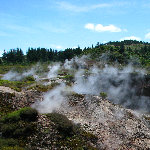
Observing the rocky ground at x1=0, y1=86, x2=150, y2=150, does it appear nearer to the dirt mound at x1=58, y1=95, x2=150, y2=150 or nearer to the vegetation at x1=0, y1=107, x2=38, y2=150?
the dirt mound at x1=58, y1=95, x2=150, y2=150

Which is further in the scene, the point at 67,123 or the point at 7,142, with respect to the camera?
the point at 67,123

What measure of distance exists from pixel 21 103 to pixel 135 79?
83.5 feet

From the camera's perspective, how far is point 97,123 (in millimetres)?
16734

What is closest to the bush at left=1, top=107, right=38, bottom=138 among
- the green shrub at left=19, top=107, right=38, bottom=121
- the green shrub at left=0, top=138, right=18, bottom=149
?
the green shrub at left=19, top=107, right=38, bottom=121

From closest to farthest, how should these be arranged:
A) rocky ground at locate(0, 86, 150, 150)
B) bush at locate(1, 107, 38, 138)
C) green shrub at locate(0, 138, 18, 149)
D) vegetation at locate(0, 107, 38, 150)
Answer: green shrub at locate(0, 138, 18, 149) < vegetation at locate(0, 107, 38, 150) < bush at locate(1, 107, 38, 138) < rocky ground at locate(0, 86, 150, 150)

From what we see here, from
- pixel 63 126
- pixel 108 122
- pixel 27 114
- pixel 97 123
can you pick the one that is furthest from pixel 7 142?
pixel 108 122

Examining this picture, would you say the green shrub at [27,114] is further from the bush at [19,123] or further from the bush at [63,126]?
the bush at [63,126]

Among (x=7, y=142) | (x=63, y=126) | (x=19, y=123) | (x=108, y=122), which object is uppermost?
(x=19, y=123)

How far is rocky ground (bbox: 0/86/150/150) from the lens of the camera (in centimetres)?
1381

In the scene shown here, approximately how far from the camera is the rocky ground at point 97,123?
13810 mm

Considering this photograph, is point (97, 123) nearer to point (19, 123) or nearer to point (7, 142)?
point (19, 123)

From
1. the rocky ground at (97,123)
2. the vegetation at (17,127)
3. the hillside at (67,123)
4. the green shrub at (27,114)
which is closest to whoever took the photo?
the vegetation at (17,127)

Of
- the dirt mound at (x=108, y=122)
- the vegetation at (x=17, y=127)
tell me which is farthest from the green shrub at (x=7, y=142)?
the dirt mound at (x=108, y=122)

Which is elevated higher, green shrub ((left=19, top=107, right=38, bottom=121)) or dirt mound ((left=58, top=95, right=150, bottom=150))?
green shrub ((left=19, top=107, right=38, bottom=121))
